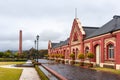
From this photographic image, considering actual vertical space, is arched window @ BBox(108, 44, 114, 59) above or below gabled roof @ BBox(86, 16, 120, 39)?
below

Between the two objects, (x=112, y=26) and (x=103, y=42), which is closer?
(x=112, y=26)

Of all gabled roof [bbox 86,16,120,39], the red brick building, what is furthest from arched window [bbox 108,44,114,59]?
gabled roof [bbox 86,16,120,39]

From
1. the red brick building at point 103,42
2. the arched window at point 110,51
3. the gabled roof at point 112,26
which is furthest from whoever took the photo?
the arched window at point 110,51

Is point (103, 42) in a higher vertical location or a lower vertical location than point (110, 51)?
higher

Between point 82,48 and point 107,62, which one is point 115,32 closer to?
point 107,62

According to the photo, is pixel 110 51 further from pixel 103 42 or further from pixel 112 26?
pixel 112 26

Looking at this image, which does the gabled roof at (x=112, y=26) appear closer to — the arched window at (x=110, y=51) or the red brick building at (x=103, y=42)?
the red brick building at (x=103, y=42)

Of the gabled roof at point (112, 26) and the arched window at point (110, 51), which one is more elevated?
the gabled roof at point (112, 26)

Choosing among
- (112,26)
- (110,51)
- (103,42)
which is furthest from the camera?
(103,42)

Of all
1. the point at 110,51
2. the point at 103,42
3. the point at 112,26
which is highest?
the point at 112,26

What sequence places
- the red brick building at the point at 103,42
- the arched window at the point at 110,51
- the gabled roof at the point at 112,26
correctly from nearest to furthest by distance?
1. the red brick building at the point at 103,42
2. the gabled roof at the point at 112,26
3. the arched window at the point at 110,51

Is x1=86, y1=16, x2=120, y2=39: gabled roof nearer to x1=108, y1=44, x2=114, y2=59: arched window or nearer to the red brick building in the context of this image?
the red brick building

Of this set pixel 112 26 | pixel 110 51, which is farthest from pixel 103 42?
pixel 112 26

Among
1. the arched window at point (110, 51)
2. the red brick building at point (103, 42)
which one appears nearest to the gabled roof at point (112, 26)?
the red brick building at point (103, 42)
